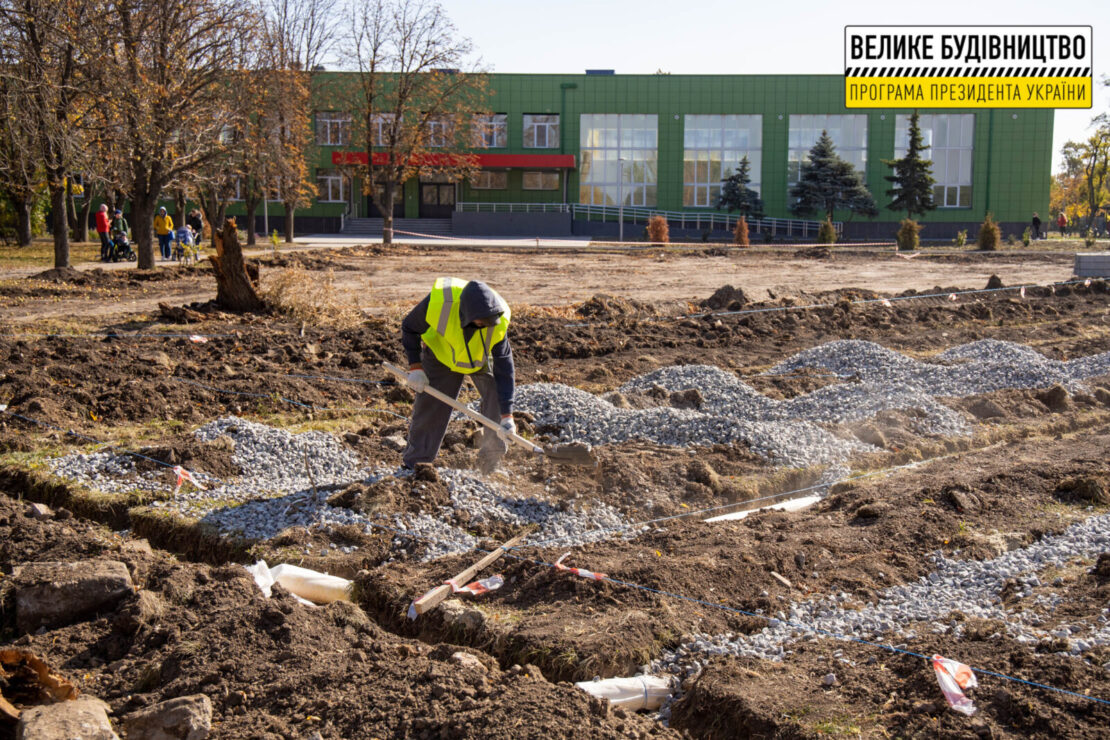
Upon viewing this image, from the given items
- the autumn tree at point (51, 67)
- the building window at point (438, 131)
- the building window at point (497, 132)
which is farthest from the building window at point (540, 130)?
the autumn tree at point (51, 67)

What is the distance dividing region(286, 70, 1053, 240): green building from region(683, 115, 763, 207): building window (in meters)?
0.06

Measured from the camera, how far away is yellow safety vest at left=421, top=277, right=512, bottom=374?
6.46 meters

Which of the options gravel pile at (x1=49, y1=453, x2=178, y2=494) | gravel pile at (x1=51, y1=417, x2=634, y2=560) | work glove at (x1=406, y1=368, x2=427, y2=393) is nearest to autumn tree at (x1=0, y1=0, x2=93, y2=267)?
gravel pile at (x1=49, y1=453, x2=178, y2=494)

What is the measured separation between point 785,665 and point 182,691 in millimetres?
2722

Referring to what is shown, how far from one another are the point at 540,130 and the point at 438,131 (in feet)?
43.7

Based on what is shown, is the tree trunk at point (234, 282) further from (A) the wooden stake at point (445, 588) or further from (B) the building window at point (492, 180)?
(B) the building window at point (492, 180)

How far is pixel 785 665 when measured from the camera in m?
4.46

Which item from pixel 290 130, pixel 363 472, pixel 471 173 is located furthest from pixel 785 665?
pixel 471 173

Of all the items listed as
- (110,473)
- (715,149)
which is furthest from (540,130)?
(110,473)

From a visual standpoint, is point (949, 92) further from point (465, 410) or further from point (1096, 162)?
point (465, 410)

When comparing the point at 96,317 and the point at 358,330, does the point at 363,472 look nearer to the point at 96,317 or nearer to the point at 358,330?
the point at 358,330

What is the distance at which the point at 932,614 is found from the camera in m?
4.95

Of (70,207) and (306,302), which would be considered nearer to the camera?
(306,302)

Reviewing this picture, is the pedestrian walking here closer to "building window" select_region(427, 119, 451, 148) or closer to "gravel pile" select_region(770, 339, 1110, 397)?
"building window" select_region(427, 119, 451, 148)
